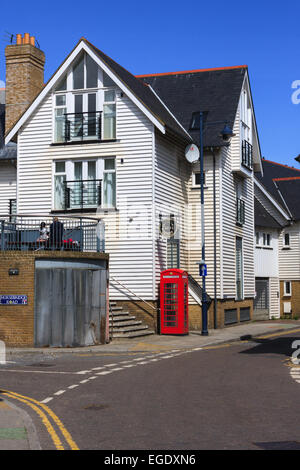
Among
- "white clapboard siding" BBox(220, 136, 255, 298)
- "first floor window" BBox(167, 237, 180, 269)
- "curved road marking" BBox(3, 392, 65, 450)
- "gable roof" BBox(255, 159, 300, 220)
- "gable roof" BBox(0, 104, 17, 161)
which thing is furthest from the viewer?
"gable roof" BBox(255, 159, 300, 220)

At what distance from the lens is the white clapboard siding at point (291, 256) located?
41.1 meters

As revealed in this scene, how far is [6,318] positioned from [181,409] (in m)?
11.4

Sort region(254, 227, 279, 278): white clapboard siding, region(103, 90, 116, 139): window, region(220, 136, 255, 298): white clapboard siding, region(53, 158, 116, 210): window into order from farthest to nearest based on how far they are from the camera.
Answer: region(254, 227, 279, 278): white clapboard siding → region(220, 136, 255, 298): white clapboard siding → region(103, 90, 116, 139): window → region(53, 158, 116, 210): window

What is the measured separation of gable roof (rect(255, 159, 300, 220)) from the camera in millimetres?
43438

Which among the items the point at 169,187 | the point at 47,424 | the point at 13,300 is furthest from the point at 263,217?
the point at 47,424

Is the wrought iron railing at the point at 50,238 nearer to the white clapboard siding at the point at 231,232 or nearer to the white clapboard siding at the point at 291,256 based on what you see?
the white clapboard siding at the point at 231,232

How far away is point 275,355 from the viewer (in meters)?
17.8

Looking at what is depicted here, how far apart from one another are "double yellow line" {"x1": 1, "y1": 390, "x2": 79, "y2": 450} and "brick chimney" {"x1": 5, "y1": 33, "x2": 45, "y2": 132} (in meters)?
21.3

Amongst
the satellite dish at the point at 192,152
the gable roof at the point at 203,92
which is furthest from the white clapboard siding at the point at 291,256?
the satellite dish at the point at 192,152

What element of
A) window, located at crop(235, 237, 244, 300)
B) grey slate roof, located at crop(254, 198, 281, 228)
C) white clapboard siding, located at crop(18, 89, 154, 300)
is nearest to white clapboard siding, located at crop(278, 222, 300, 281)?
grey slate roof, located at crop(254, 198, 281, 228)

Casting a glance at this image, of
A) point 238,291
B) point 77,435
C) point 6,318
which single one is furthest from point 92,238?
point 77,435

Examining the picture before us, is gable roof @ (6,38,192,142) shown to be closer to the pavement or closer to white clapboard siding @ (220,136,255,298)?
white clapboard siding @ (220,136,255,298)

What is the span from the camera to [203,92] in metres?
32.0

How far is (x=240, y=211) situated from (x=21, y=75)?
12.4 meters
